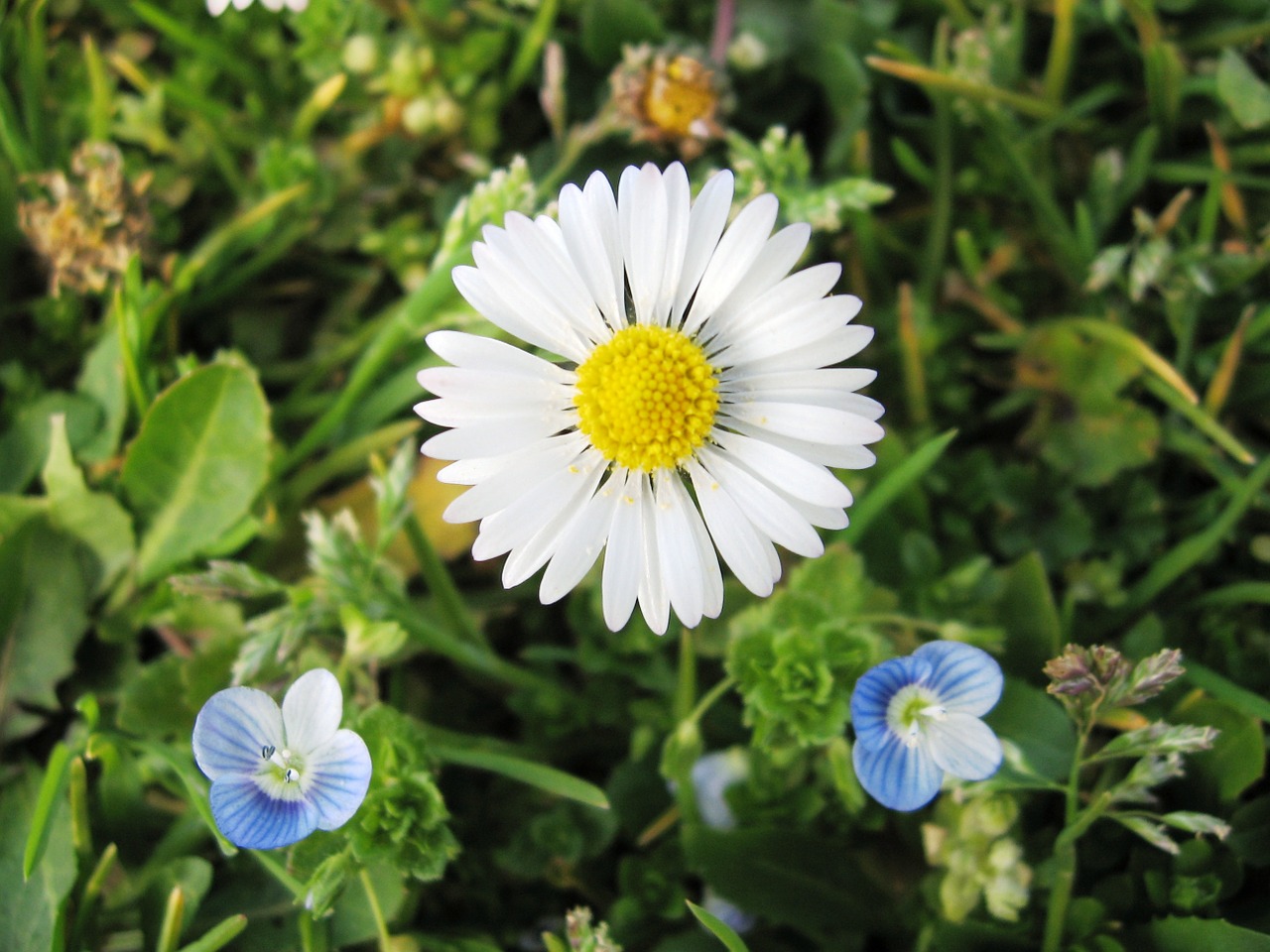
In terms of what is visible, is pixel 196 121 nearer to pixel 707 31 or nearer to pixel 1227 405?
pixel 707 31

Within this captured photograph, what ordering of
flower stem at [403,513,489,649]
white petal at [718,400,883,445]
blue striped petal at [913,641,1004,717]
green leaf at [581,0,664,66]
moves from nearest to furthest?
white petal at [718,400,883,445], blue striped petal at [913,641,1004,717], flower stem at [403,513,489,649], green leaf at [581,0,664,66]

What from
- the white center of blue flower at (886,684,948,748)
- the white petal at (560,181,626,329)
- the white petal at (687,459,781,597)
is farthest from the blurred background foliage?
the white petal at (560,181,626,329)

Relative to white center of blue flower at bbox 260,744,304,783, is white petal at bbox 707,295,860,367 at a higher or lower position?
higher

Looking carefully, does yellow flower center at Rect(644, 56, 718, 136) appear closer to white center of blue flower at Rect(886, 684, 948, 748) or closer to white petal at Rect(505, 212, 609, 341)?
white petal at Rect(505, 212, 609, 341)

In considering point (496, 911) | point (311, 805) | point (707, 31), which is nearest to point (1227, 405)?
point (707, 31)

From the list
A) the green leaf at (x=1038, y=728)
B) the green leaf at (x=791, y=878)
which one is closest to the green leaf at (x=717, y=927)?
the green leaf at (x=791, y=878)

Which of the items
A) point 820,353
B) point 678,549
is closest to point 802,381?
point 820,353
